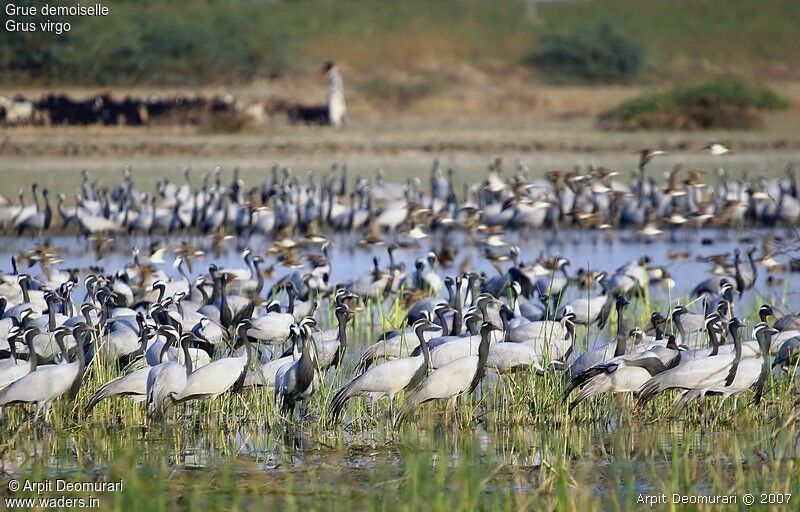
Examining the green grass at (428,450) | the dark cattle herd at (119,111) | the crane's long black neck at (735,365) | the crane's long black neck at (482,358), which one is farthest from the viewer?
the dark cattle herd at (119,111)


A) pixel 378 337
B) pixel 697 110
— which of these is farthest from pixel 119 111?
pixel 378 337

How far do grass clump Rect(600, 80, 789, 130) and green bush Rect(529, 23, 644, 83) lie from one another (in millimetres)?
10980

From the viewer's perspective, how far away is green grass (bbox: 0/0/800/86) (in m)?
36.8

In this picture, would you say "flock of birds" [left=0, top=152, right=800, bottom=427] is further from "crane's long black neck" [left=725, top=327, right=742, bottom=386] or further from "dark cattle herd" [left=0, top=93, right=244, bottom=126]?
"dark cattle herd" [left=0, top=93, right=244, bottom=126]

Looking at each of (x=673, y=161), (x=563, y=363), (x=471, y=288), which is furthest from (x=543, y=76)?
(x=563, y=363)

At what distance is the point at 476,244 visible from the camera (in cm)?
1856

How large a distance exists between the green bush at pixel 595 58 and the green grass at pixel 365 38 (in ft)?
7.20

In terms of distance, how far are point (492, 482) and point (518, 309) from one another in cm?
465

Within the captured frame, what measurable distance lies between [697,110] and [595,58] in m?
12.8

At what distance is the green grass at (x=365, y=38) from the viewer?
121 feet

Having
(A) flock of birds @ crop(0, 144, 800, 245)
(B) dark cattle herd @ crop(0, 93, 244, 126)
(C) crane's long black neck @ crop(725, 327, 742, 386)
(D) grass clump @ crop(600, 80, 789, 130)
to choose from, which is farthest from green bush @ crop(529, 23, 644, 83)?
(C) crane's long black neck @ crop(725, 327, 742, 386)

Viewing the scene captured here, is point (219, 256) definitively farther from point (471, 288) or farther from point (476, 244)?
point (471, 288)

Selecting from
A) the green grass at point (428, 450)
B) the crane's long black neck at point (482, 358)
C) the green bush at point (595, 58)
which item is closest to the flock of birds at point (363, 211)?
the crane's long black neck at point (482, 358)

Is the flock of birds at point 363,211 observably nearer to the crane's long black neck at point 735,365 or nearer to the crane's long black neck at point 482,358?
the crane's long black neck at point 482,358
